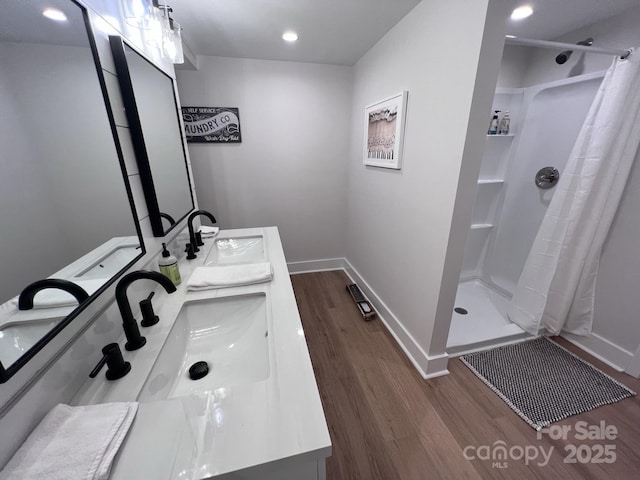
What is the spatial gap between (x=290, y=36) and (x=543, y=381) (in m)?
2.86

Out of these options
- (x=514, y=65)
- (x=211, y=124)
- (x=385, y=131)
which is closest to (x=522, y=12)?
(x=514, y=65)

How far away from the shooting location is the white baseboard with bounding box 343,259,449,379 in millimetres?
1564

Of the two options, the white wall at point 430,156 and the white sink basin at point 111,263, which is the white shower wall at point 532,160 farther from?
the white sink basin at point 111,263

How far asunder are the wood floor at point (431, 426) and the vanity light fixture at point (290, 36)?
7.42ft

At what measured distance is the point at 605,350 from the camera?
165 cm

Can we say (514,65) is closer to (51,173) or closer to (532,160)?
(532,160)

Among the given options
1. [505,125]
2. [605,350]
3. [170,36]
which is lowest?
[605,350]

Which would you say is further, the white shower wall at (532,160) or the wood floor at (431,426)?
the white shower wall at (532,160)

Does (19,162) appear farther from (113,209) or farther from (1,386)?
(1,386)

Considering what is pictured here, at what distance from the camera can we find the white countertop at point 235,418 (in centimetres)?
48

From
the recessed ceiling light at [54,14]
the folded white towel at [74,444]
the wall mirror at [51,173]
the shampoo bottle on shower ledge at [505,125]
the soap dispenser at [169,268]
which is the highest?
the recessed ceiling light at [54,14]

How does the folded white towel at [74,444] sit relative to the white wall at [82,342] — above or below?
below

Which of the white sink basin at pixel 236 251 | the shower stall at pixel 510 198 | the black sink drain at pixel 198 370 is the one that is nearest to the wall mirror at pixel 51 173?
the black sink drain at pixel 198 370

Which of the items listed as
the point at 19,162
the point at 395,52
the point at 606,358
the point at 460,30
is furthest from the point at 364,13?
the point at 606,358
